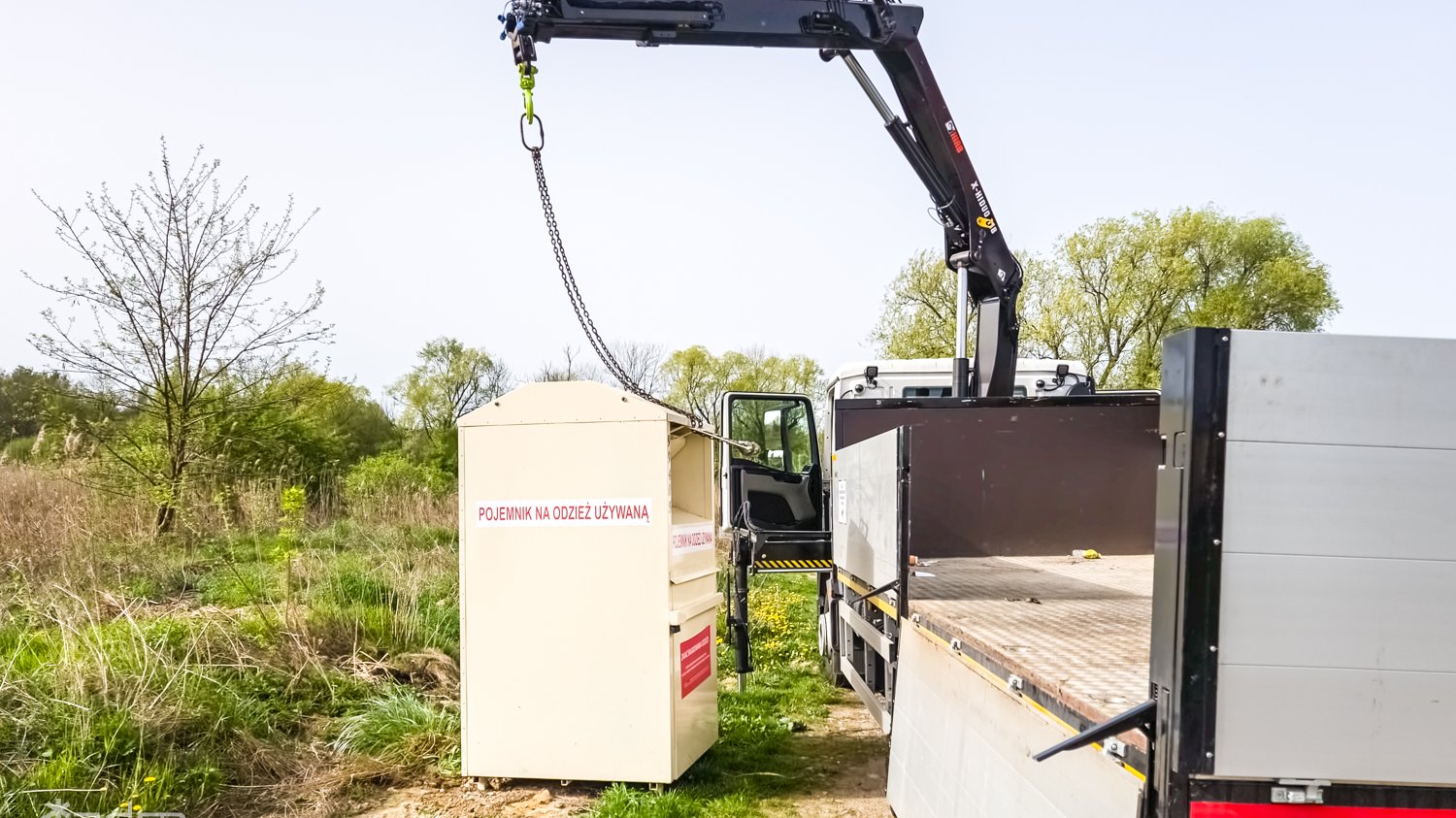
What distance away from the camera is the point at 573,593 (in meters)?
5.45

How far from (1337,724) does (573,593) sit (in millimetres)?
4027

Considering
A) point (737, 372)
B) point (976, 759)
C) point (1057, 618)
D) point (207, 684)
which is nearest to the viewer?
Answer: point (976, 759)

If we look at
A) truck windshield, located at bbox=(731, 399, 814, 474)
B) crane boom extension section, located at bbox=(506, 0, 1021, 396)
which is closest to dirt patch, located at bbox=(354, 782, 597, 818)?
truck windshield, located at bbox=(731, 399, 814, 474)

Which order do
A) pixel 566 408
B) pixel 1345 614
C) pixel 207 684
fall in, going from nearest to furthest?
pixel 1345 614
pixel 566 408
pixel 207 684

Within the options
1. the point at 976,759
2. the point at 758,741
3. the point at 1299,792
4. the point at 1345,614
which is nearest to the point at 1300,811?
the point at 1299,792

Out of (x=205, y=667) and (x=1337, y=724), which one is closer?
(x=1337, y=724)

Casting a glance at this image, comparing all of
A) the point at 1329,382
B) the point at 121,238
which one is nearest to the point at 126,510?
the point at 121,238

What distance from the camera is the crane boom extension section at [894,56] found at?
6.70 metres

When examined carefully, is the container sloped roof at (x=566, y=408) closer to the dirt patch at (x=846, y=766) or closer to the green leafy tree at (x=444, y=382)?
the dirt patch at (x=846, y=766)

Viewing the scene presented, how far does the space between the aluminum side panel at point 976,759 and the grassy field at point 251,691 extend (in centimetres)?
146

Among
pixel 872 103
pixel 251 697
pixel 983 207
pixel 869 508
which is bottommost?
pixel 251 697

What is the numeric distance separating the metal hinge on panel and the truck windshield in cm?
660

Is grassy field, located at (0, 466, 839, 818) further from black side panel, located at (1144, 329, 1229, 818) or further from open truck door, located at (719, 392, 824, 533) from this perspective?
black side panel, located at (1144, 329, 1229, 818)

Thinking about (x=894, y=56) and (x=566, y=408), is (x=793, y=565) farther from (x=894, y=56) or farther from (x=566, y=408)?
(x=894, y=56)
